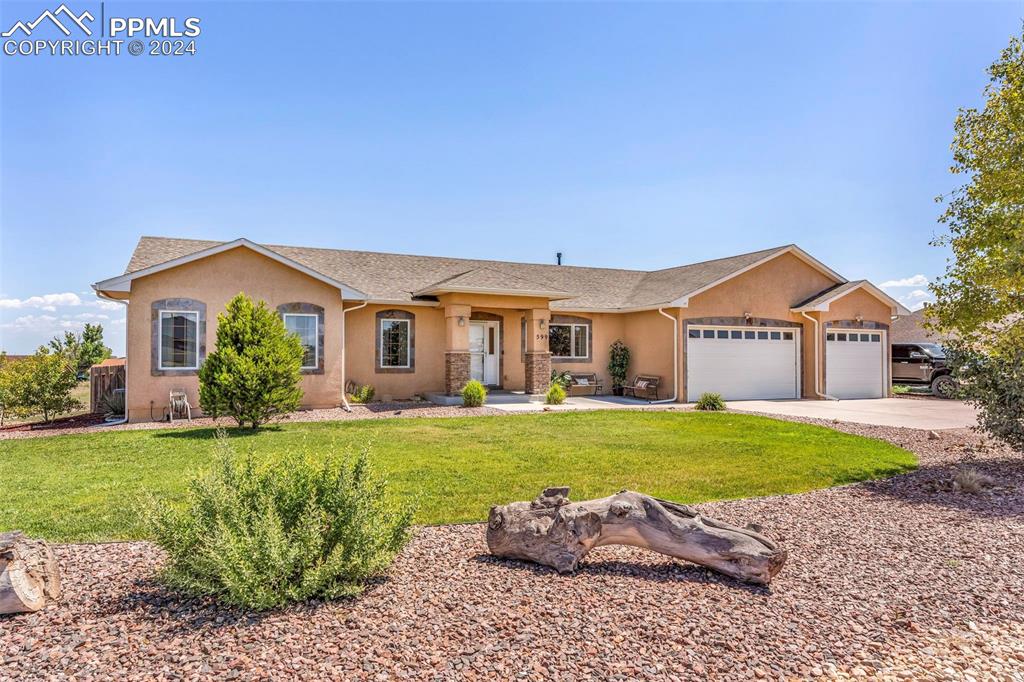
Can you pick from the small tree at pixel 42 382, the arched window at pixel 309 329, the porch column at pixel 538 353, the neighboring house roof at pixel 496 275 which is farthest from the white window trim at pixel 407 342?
the small tree at pixel 42 382

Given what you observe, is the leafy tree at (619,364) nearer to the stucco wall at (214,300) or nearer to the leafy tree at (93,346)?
the stucco wall at (214,300)

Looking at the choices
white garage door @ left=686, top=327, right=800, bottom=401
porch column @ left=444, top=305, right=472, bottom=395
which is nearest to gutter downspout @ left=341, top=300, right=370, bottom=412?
porch column @ left=444, top=305, right=472, bottom=395

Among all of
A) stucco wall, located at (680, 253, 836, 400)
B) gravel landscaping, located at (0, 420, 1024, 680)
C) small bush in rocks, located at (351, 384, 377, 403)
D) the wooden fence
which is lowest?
gravel landscaping, located at (0, 420, 1024, 680)

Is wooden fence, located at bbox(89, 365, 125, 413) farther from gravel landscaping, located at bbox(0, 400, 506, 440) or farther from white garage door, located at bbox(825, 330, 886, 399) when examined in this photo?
white garage door, located at bbox(825, 330, 886, 399)

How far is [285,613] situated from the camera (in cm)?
334

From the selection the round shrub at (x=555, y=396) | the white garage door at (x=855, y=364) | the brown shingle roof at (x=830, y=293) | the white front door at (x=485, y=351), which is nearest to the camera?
the round shrub at (x=555, y=396)

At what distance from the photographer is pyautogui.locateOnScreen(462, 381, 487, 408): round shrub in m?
14.9

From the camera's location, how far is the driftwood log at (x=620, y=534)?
398 cm

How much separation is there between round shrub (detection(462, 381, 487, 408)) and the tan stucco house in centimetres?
112

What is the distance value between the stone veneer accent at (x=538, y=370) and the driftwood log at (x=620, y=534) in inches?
497

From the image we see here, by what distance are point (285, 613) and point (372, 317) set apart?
13560 millimetres

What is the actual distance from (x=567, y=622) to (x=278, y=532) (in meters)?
1.83

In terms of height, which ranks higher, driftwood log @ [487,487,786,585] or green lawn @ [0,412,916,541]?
driftwood log @ [487,487,786,585]

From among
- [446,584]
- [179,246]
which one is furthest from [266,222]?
[446,584]
